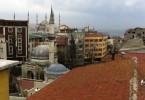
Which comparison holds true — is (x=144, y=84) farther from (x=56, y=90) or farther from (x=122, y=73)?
(x=56, y=90)

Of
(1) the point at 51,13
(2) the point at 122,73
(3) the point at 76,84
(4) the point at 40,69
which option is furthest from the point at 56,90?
(1) the point at 51,13

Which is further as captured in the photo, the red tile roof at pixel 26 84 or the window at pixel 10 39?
the window at pixel 10 39

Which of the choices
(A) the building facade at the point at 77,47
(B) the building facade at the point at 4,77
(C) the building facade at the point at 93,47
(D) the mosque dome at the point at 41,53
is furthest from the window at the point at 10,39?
(B) the building facade at the point at 4,77

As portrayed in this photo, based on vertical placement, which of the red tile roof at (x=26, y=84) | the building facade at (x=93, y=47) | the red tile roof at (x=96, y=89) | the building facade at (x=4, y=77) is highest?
the building facade at (x=4, y=77)

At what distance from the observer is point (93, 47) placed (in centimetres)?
5325

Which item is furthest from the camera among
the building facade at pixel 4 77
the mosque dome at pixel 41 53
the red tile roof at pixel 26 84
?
the mosque dome at pixel 41 53

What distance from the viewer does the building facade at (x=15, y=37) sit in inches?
1731

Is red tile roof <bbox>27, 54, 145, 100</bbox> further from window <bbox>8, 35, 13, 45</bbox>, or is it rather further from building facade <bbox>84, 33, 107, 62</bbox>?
building facade <bbox>84, 33, 107, 62</bbox>

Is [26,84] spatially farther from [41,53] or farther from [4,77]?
[4,77]

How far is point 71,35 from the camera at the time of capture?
48.1 meters

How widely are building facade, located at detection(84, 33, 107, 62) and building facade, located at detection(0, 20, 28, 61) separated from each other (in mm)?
11217

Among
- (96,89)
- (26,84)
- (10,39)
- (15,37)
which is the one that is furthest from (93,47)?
(96,89)

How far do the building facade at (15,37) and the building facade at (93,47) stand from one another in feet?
36.8

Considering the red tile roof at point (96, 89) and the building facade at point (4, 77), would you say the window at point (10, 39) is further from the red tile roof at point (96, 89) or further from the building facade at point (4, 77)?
the building facade at point (4, 77)
